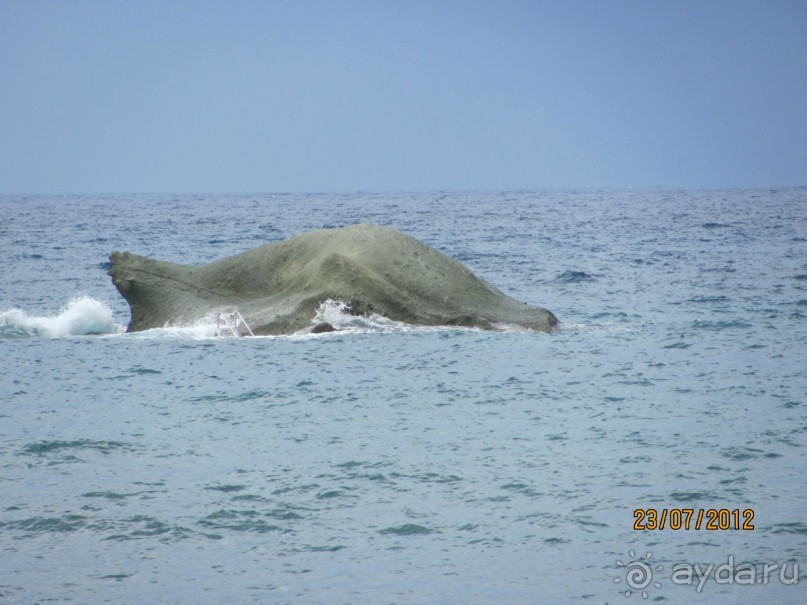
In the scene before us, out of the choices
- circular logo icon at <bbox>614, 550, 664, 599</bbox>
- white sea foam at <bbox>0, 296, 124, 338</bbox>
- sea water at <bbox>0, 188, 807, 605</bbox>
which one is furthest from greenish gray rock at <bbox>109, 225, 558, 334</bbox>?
circular logo icon at <bbox>614, 550, 664, 599</bbox>

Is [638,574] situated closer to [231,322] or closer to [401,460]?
[401,460]

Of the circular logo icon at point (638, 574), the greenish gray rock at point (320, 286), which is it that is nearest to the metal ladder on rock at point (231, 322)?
the greenish gray rock at point (320, 286)

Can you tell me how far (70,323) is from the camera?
1808 centimetres

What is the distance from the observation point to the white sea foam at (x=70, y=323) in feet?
58.5

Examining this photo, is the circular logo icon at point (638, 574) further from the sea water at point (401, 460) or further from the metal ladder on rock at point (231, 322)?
the metal ladder on rock at point (231, 322)

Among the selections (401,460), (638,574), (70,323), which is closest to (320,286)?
(70,323)

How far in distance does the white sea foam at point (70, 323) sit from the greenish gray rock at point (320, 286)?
899 mm

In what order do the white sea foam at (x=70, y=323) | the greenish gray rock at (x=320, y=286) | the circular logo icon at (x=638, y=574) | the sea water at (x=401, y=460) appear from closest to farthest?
the circular logo icon at (x=638, y=574)
the sea water at (x=401, y=460)
the greenish gray rock at (x=320, y=286)
the white sea foam at (x=70, y=323)

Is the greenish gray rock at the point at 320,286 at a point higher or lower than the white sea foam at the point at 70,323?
higher

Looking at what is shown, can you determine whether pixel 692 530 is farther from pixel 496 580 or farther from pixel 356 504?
pixel 356 504

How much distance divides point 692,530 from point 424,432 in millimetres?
3600

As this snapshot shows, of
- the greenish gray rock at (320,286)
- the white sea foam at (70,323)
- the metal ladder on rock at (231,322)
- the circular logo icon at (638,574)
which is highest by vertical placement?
the greenish gray rock at (320,286)

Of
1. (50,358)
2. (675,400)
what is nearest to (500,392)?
(675,400)

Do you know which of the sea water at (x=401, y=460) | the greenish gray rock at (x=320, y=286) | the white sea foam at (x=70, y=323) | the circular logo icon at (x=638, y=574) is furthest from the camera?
the white sea foam at (x=70, y=323)
